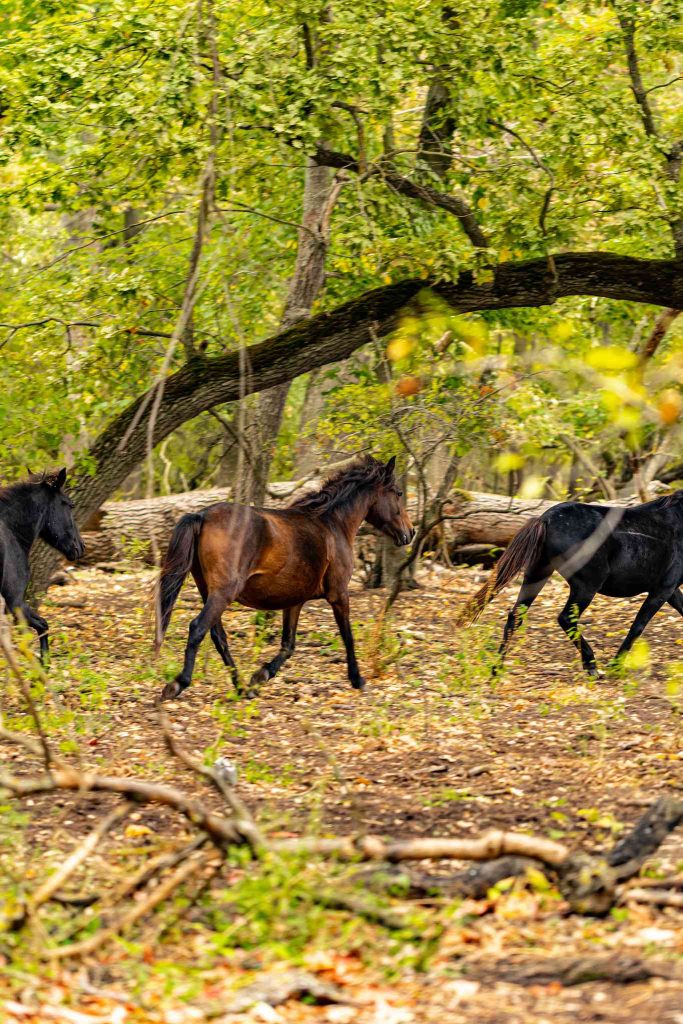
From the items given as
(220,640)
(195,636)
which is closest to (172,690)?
(195,636)

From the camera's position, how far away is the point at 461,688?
9898 millimetres

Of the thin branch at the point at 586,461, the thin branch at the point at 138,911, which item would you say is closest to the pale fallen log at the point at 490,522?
the thin branch at the point at 586,461

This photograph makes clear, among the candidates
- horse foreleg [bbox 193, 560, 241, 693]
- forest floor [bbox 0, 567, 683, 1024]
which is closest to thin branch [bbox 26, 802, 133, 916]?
forest floor [bbox 0, 567, 683, 1024]

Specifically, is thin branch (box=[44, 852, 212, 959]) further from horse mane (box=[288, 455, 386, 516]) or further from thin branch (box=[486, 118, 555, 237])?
thin branch (box=[486, 118, 555, 237])

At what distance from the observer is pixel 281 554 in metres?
10.2

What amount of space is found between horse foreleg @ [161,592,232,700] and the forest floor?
205 millimetres

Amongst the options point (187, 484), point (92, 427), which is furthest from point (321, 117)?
point (187, 484)

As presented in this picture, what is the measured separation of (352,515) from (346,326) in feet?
7.75

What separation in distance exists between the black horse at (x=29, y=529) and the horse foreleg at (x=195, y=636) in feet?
4.54

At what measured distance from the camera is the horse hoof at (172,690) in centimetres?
945

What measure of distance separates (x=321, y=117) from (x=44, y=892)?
7955 millimetres

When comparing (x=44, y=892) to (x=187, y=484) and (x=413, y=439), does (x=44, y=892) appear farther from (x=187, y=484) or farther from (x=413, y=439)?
(x=187, y=484)

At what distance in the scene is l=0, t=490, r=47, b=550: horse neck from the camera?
1076cm

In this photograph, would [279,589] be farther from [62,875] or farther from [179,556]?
[62,875]
